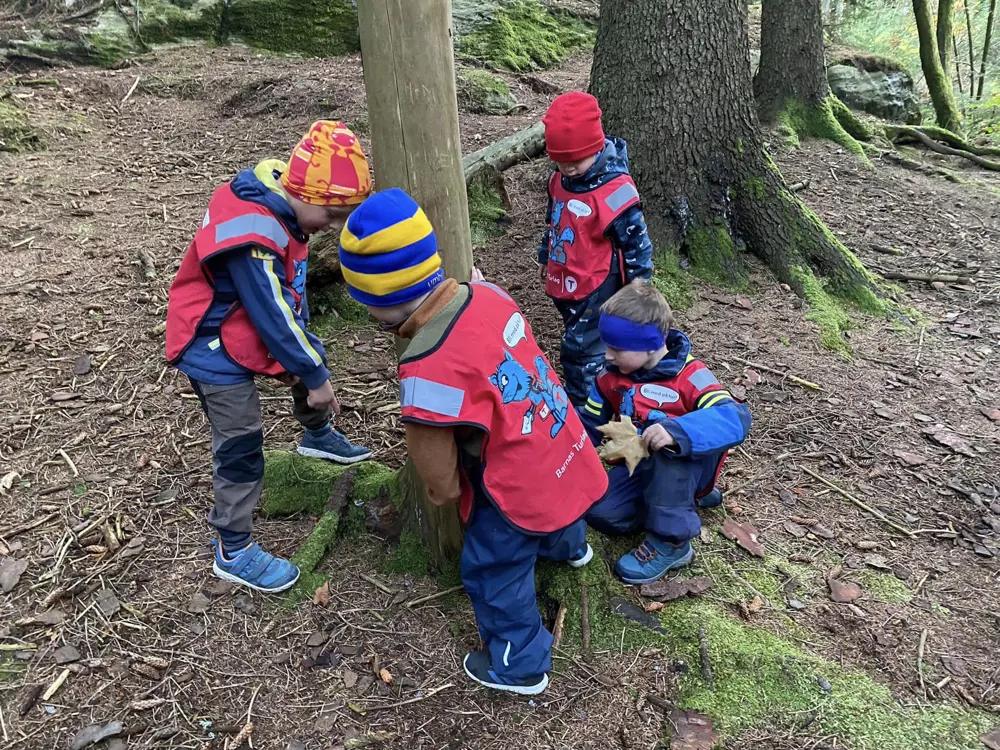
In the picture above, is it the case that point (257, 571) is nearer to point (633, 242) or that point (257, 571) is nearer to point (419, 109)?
point (419, 109)

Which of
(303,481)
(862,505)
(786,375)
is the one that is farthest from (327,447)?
(786,375)

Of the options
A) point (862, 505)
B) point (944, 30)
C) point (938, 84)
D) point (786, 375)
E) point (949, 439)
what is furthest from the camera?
point (944, 30)

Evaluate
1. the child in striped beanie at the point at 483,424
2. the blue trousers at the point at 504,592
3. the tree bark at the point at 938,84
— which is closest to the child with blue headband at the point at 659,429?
the child in striped beanie at the point at 483,424

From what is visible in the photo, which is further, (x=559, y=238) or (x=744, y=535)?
(x=559, y=238)

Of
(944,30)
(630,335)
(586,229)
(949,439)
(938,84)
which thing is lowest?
(949,439)

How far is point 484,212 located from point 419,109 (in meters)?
3.69

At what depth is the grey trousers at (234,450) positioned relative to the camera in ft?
9.52

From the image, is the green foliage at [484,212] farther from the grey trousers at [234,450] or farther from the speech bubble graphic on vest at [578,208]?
the grey trousers at [234,450]

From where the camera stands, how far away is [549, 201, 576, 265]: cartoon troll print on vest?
4.21m

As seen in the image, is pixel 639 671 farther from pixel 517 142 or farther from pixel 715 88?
pixel 517 142

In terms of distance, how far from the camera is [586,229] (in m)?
4.12

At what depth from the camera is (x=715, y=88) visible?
538cm

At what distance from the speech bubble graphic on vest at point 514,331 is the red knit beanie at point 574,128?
1881 mm

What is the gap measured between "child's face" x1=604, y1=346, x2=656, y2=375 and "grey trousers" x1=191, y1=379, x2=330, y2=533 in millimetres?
1598
